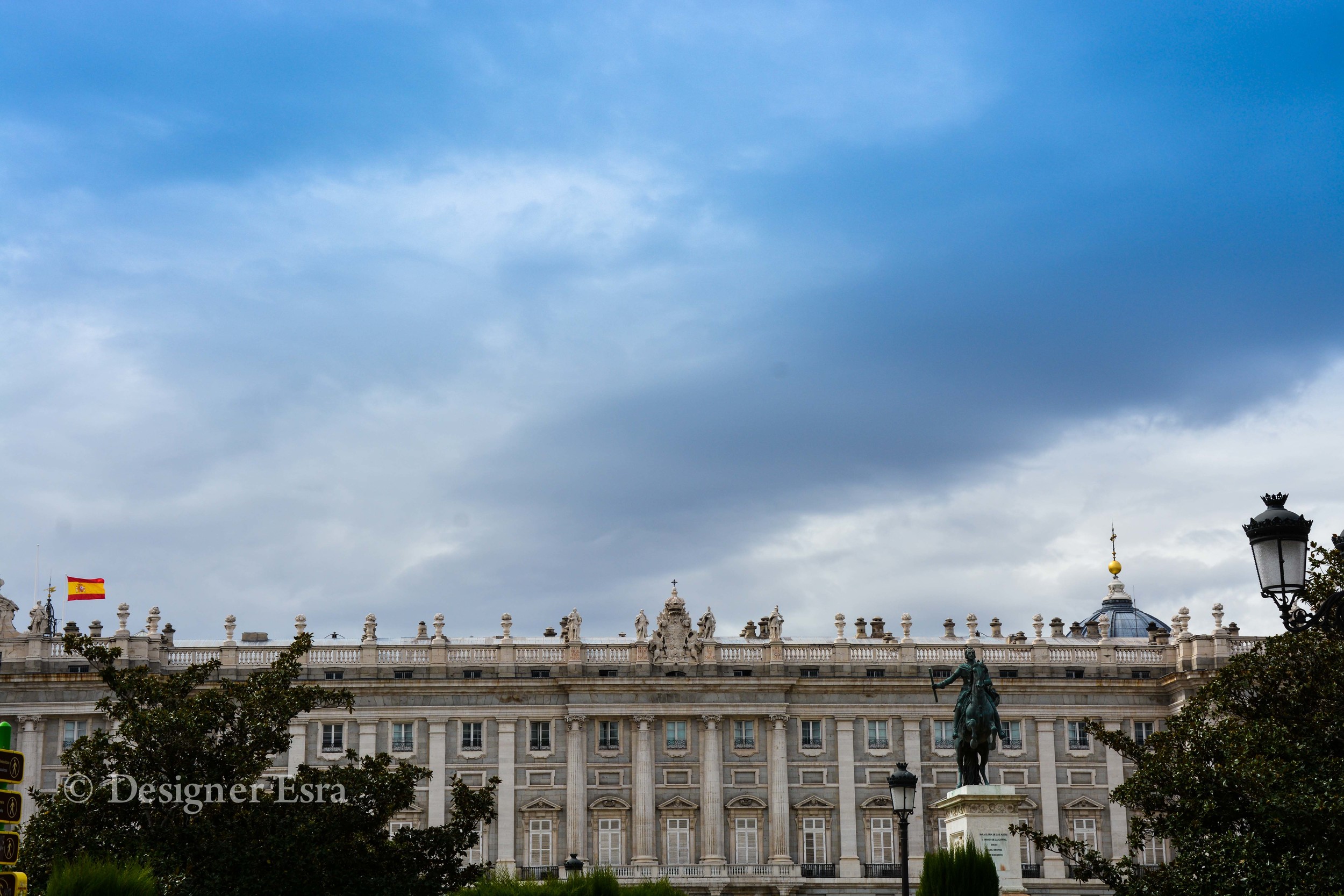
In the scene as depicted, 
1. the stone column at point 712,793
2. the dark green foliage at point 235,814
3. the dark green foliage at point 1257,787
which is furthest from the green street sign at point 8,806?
the stone column at point 712,793

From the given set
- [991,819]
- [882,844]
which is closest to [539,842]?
[882,844]

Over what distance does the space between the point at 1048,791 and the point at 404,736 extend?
3270 cm

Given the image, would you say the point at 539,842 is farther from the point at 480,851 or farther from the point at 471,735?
the point at 471,735

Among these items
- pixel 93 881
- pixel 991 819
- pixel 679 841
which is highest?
pixel 991 819

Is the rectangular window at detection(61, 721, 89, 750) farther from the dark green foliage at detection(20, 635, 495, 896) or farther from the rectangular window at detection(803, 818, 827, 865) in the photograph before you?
the dark green foliage at detection(20, 635, 495, 896)

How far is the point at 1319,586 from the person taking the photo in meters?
28.5

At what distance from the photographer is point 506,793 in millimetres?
79500

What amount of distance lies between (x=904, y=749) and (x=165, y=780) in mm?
47730

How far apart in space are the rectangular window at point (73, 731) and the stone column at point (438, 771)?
17.0 metres

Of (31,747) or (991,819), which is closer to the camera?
(991,819)

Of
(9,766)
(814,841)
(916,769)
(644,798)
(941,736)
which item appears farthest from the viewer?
(941,736)

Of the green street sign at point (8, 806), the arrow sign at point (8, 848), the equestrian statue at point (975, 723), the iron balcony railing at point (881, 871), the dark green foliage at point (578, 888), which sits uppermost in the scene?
the equestrian statue at point (975, 723)

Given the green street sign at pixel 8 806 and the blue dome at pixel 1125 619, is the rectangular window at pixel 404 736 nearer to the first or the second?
the blue dome at pixel 1125 619

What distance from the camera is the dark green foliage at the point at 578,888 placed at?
27281mm
